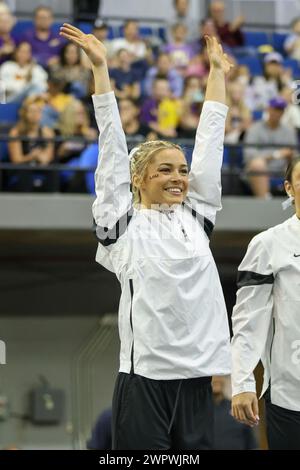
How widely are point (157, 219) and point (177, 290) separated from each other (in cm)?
33

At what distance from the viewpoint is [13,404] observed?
394 inches

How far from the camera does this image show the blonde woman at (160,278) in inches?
161

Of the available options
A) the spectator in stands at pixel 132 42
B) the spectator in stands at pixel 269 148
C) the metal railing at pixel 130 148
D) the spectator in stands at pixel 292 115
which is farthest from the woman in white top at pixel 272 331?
the spectator in stands at pixel 132 42

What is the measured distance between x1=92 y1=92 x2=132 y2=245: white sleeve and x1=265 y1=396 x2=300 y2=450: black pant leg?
92 cm

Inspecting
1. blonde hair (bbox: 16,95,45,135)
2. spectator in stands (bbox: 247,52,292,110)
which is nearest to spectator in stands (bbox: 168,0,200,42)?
spectator in stands (bbox: 247,52,292,110)

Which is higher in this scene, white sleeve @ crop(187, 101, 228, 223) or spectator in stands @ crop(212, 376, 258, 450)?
white sleeve @ crop(187, 101, 228, 223)

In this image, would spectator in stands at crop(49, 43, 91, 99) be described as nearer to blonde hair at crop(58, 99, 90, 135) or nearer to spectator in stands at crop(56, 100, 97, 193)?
spectator in stands at crop(56, 100, 97, 193)

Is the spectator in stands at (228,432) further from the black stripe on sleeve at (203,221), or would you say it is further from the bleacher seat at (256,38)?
the bleacher seat at (256,38)

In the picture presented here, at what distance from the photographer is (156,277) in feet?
13.7

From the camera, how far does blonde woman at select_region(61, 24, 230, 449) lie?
13.4ft

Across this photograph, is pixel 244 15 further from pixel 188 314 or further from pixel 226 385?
pixel 188 314

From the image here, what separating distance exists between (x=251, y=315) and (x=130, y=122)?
20.0 ft

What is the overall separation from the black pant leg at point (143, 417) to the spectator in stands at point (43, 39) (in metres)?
8.37

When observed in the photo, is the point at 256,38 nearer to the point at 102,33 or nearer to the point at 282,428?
the point at 102,33
